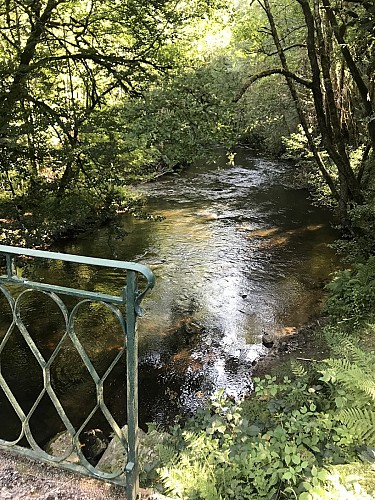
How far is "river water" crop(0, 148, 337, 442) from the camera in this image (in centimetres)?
610

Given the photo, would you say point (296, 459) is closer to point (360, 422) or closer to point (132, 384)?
point (360, 422)

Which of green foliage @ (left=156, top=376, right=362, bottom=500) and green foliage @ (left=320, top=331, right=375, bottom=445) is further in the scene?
green foliage @ (left=320, top=331, right=375, bottom=445)

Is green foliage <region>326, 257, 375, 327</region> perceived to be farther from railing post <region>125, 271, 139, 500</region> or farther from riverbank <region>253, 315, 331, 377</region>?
railing post <region>125, 271, 139, 500</region>

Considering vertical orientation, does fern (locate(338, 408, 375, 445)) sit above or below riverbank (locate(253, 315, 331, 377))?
above

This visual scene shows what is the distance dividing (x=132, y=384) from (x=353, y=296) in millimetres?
5311

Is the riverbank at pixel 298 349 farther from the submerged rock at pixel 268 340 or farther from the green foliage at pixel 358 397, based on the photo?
the green foliage at pixel 358 397

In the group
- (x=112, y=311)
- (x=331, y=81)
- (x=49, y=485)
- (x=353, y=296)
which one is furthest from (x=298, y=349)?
(x=331, y=81)

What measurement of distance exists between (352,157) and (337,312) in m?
6.08

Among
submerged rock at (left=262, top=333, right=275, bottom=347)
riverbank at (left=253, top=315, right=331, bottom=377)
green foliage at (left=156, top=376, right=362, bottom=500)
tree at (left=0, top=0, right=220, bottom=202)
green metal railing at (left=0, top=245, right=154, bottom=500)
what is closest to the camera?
green metal railing at (left=0, top=245, right=154, bottom=500)

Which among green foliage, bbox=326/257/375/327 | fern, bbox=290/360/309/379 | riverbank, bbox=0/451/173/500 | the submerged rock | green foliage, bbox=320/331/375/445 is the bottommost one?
the submerged rock

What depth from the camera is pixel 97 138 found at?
7281 millimetres

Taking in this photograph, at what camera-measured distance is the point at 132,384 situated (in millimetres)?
2008

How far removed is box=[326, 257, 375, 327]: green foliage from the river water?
71 centimetres

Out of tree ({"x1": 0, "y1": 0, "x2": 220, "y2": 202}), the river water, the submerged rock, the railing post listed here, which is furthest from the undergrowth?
tree ({"x1": 0, "y1": 0, "x2": 220, "y2": 202})
